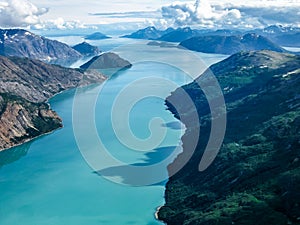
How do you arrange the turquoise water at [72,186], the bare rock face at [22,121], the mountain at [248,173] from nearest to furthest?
the mountain at [248,173]
the turquoise water at [72,186]
the bare rock face at [22,121]

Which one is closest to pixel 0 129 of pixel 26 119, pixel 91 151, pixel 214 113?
pixel 26 119

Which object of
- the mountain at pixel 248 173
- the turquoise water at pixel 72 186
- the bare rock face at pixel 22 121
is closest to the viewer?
the mountain at pixel 248 173

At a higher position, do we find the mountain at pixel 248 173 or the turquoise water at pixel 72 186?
the mountain at pixel 248 173

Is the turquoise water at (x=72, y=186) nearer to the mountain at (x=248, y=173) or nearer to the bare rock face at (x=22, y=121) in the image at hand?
the bare rock face at (x=22, y=121)

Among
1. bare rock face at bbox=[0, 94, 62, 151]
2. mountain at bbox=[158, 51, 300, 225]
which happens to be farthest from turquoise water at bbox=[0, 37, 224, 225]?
mountain at bbox=[158, 51, 300, 225]

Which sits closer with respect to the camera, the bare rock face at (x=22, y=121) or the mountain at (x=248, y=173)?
the mountain at (x=248, y=173)

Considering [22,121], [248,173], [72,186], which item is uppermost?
[248,173]

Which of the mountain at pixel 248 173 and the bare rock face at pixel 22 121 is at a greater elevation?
the mountain at pixel 248 173

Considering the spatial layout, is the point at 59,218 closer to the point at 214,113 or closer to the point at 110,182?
the point at 110,182

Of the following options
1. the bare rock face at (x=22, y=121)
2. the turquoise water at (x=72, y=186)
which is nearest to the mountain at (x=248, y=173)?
the turquoise water at (x=72, y=186)

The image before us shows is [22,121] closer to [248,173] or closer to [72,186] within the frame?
[72,186]

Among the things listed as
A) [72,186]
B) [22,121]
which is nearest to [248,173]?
[72,186]
